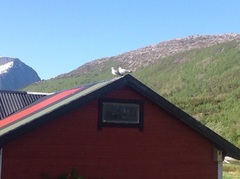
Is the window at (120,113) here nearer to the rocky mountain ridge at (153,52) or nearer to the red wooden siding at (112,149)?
the red wooden siding at (112,149)

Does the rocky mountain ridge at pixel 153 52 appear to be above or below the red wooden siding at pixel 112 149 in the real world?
above

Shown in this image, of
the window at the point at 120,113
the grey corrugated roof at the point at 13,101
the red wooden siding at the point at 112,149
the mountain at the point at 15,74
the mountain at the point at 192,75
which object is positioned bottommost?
the red wooden siding at the point at 112,149

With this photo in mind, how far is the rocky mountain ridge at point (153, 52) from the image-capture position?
10188 cm

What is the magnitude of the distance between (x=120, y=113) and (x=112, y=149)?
89 centimetres

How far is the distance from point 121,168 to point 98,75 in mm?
79185

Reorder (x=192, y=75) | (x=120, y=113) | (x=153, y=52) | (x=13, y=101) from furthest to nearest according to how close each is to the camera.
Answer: (x=153, y=52) → (x=192, y=75) → (x=13, y=101) → (x=120, y=113)

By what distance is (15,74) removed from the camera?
182m

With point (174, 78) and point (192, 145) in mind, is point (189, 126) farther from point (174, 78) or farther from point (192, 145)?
point (174, 78)

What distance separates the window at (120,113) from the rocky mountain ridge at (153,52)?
83833 millimetres

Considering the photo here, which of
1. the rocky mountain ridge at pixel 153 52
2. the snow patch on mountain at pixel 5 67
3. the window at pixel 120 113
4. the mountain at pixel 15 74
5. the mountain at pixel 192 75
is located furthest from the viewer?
the snow patch on mountain at pixel 5 67

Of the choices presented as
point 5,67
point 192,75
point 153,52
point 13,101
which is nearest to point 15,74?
point 5,67

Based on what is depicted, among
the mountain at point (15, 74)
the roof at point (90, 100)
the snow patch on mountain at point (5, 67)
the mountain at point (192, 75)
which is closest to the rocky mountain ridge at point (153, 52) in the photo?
the mountain at point (192, 75)

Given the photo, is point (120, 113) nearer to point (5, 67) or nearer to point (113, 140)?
point (113, 140)

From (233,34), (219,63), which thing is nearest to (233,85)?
(219,63)
